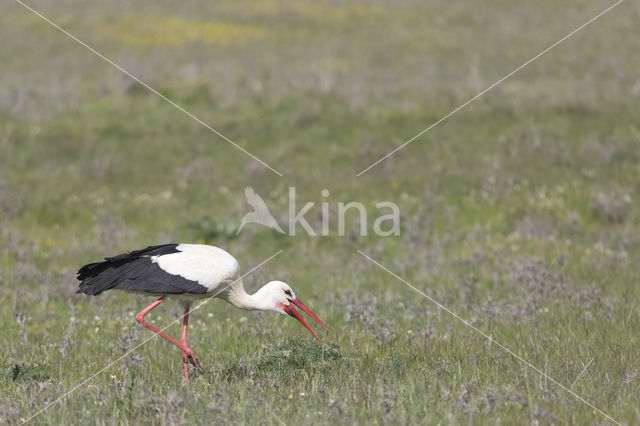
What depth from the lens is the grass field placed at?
16.0ft

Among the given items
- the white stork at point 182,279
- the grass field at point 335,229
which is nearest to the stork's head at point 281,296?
the white stork at point 182,279

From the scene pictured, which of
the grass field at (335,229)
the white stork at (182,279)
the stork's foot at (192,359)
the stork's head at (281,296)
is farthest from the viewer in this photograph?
the stork's head at (281,296)

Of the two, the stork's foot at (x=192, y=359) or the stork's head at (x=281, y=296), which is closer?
the stork's foot at (x=192, y=359)

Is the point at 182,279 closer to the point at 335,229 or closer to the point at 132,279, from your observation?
the point at 132,279

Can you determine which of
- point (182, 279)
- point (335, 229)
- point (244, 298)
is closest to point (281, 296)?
point (244, 298)

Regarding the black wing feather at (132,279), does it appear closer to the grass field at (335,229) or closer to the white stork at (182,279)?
the white stork at (182,279)

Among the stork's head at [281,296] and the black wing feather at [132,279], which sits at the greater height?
the black wing feather at [132,279]

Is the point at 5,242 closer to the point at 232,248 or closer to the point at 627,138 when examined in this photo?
the point at 232,248

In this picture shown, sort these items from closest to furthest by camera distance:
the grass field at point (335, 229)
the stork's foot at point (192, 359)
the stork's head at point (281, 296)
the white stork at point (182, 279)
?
the grass field at point (335, 229) < the stork's foot at point (192, 359) < the white stork at point (182, 279) < the stork's head at point (281, 296)

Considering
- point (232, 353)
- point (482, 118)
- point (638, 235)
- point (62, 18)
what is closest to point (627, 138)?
point (482, 118)

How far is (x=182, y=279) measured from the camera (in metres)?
5.57

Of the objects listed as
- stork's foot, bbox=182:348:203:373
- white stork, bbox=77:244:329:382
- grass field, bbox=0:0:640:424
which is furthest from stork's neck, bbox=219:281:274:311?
stork's foot, bbox=182:348:203:373

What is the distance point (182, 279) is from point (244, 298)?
1.85 feet

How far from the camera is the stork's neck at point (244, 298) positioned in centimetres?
586
